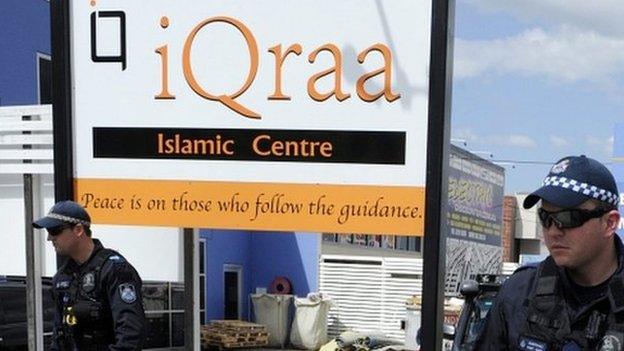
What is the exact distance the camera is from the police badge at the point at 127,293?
3.36 meters

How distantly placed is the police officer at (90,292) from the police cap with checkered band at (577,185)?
6.77 feet

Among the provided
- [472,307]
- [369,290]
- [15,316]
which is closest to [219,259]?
[369,290]

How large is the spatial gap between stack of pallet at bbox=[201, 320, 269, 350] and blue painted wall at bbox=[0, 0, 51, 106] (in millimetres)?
6144

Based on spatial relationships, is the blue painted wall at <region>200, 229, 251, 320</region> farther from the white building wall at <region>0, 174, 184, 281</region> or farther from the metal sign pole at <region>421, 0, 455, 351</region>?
the metal sign pole at <region>421, 0, 455, 351</region>

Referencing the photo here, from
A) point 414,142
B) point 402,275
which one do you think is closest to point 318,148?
point 414,142

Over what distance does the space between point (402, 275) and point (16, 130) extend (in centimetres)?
1298

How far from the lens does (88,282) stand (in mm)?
3426

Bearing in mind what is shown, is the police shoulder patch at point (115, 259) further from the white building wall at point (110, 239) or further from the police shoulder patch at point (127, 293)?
the white building wall at point (110, 239)

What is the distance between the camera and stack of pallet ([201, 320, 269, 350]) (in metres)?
15.0

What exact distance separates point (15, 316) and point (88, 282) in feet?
17.3

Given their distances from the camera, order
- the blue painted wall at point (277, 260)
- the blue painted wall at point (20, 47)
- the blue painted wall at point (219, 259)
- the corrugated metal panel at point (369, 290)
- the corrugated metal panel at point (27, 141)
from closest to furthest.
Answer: the corrugated metal panel at point (27, 141) → the blue painted wall at point (20, 47) → the blue painted wall at point (219, 259) → the corrugated metal panel at point (369, 290) → the blue painted wall at point (277, 260)

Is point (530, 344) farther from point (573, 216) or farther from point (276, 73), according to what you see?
point (276, 73)

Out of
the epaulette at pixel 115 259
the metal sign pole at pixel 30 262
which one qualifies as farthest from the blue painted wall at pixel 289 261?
the epaulette at pixel 115 259

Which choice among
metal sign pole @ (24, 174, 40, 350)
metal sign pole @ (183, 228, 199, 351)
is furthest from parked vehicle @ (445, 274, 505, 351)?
metal sign pole @ (24, 174, 40, 350)
